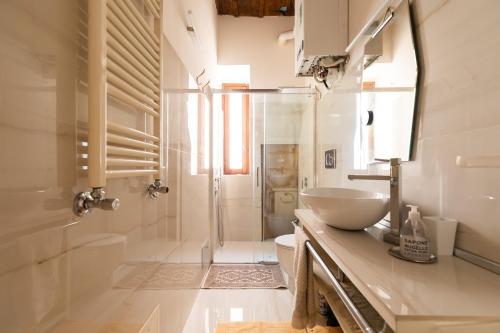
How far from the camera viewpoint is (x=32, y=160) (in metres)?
0.58

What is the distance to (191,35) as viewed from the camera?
2152 mm

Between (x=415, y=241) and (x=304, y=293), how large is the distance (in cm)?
72

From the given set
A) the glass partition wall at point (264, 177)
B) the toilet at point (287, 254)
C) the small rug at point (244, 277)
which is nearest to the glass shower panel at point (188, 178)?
the small rug at point (244, 277)

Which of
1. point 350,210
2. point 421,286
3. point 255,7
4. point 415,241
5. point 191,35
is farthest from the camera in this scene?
point 255,7

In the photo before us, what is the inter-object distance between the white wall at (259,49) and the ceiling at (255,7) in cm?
7

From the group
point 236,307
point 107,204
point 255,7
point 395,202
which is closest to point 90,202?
point 107,204

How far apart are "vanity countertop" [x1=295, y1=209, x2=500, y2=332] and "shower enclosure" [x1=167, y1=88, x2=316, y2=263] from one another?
74.6 inches

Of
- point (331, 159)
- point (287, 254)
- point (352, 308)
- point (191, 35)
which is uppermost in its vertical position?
point (191, 35)

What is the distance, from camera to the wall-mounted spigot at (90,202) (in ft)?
2.34

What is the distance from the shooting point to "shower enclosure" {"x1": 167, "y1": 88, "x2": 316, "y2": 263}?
9.37 feet

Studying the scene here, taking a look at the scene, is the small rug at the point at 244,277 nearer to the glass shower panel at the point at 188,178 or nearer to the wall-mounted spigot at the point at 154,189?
the glass shower panel at the point at 188,178

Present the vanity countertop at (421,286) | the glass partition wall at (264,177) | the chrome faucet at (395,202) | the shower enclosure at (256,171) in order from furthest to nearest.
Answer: the glass partition wall at (264,177)
the shower enclosure at (256,171)
the chrome faucet at (395,202)
the vanity countertop at (421,286)

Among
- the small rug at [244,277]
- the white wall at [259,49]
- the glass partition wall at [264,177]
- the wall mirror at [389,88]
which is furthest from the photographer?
the white wall at [259,49]

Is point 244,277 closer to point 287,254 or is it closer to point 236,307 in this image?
point 236,307
